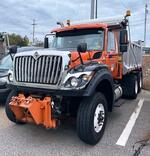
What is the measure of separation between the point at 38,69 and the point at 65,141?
148cm

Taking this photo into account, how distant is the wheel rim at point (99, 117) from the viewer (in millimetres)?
5004

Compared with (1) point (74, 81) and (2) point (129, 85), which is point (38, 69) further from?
(2) point (129, 85)

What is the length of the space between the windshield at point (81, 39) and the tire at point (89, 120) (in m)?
1.51

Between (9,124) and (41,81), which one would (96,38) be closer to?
(41,81)


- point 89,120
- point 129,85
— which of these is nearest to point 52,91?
point 89,120

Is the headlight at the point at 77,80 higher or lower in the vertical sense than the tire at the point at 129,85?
higher

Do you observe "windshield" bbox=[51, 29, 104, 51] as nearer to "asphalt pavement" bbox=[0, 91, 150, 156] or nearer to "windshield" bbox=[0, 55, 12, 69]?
"asphalt pavement" bbox=[0, 91, 150, 156]

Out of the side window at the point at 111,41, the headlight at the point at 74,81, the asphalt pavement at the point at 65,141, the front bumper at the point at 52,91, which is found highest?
the side window at the point at 111,41

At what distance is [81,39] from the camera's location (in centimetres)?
633

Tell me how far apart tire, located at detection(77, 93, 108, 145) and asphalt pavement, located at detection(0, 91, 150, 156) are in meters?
0.19

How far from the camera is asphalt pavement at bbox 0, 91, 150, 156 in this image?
4.60 meters

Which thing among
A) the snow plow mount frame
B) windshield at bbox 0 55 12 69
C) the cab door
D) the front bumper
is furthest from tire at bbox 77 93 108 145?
windshield at bbox 0 55 12 69

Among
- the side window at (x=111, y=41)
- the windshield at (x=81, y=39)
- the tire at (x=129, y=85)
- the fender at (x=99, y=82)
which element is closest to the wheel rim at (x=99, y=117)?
the fender at (x=99, y=82)

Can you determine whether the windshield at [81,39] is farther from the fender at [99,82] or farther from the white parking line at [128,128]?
the white parking line at [128,128]
